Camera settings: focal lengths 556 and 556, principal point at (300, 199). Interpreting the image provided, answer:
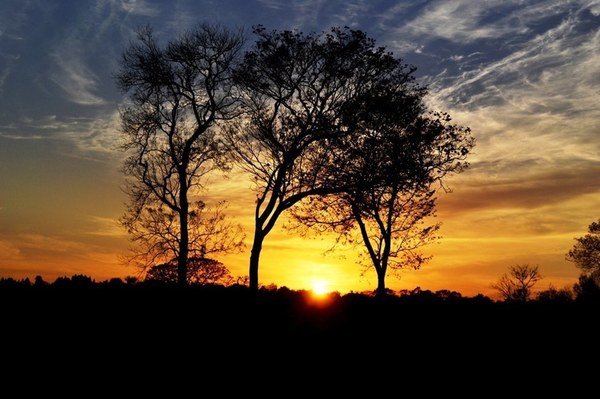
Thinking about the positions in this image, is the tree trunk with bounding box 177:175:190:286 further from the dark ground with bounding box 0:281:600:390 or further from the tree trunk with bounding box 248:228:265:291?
the dark ground with bounding box 0:281:600:390

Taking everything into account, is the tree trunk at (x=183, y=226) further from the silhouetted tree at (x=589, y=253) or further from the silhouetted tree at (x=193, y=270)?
the silhouetted tree at (x=589, y=253)

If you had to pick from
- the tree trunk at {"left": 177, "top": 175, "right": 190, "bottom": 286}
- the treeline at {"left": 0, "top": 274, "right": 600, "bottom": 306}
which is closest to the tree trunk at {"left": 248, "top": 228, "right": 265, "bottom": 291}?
the tree trunk at {"left": 177, "top": 175, "right": 190, "bottom": 286}

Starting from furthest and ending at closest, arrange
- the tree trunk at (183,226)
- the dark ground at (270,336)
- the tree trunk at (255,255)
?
the tree trunk at (183,226)
the tree trunk at (255,255)
the dark ground at (270,336)

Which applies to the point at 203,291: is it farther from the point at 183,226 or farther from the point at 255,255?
the point at 183,226

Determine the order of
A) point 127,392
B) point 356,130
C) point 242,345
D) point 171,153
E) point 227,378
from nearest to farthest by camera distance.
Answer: point 127,392 → point 227,378 → point 242,345 → point 356,130 → point 171,153

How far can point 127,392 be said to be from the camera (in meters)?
10.7

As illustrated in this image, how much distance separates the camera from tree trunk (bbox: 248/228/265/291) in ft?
116

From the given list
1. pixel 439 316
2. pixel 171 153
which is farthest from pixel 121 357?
pixel 171 153

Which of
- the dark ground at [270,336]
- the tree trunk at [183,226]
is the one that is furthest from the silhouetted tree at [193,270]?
the dark ground at [270,336]

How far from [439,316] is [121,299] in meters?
8.81

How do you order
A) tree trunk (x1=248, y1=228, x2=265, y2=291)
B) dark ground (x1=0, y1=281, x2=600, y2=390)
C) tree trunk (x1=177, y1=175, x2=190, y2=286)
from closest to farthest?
dark ground (x1=0, y1=281, x2=600, y2=390), tree trunk (x1=248, y1=228, x2=265, y2=291), tree trunk (x1=177, y1=175, x2=190, y2=286)

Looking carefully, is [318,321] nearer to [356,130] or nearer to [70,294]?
[70,294]

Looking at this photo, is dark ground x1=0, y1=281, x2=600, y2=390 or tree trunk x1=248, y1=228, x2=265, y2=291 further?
tree trunk x1=248, y1=228, x2=265, y2=291

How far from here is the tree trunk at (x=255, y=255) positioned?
1389 inches
